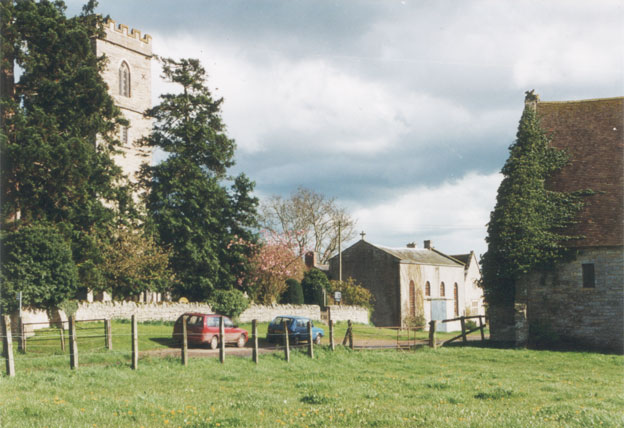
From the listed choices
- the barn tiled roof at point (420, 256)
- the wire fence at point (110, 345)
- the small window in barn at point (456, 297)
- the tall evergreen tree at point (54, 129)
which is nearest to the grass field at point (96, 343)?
the wire fence at point (110, 345)

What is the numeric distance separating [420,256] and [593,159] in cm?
2544

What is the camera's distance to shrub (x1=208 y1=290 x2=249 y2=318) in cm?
3500

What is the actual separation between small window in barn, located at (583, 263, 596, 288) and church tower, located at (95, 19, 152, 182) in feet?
128

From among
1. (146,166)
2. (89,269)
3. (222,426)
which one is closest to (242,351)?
(89,269)

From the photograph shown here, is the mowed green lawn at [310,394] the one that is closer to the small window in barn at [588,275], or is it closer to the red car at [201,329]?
the red car at [201,329]

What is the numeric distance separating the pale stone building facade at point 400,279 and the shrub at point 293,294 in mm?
8607

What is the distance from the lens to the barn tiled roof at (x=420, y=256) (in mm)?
49847

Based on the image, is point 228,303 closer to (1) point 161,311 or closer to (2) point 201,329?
(1) point 161,311

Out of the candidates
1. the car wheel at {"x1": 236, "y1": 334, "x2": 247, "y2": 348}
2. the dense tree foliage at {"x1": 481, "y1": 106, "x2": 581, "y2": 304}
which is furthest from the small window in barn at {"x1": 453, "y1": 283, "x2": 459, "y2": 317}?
the car wheel at {"x1": 236, "y1": 334, "x2": 247, "y2": 348}

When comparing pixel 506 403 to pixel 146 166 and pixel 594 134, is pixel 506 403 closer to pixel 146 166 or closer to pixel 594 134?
pixel 594 134

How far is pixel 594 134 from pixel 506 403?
23210 millimetres

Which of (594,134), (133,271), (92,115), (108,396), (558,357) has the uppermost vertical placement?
(92,115)

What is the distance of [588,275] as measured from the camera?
1095 inches

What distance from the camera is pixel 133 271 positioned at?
33844 millimetres
